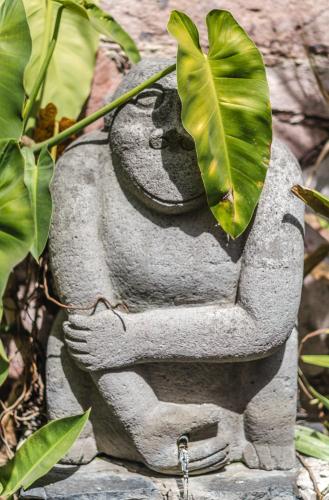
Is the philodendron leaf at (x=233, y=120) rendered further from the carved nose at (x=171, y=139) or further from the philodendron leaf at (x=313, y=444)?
the philodendron leaf at (x=313, y=444)

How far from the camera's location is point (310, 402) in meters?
2.44

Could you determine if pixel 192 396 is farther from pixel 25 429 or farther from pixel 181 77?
pixel 181 77

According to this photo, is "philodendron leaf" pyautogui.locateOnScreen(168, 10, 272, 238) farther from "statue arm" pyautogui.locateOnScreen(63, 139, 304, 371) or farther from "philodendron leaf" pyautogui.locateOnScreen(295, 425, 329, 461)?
"philodendron leaf" pyautogui.locateOnScreen(295, 425, 329, 461)

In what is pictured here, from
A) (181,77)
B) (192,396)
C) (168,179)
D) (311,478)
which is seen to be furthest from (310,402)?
(181,77)

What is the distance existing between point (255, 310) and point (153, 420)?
0.32m

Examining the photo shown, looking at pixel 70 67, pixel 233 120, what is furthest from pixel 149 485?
pixel 70 67

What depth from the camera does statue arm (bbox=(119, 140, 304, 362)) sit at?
1822 mm

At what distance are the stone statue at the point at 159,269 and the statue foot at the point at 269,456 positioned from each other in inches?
3.3

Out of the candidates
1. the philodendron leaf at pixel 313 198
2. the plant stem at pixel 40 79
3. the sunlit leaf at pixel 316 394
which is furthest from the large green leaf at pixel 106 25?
the sunlit leaf at pixel 316 394

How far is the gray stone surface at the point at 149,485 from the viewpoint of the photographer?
188cm

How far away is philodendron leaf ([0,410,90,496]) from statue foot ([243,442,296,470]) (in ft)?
1.33

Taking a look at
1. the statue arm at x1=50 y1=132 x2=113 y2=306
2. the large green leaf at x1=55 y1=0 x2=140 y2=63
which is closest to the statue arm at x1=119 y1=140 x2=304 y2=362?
the statue arm at x1=50 y1=132 x2=113 y2=306

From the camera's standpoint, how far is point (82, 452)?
6.55 feet

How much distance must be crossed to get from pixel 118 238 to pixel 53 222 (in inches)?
5.6
